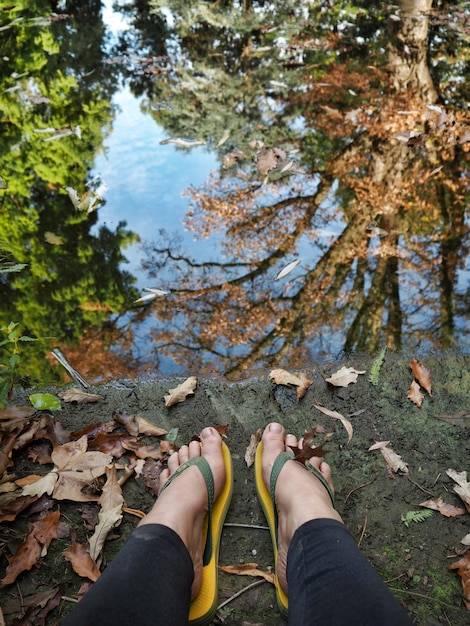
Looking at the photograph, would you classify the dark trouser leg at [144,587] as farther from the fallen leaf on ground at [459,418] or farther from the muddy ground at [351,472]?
the fallen leaf on ground at [459,418]

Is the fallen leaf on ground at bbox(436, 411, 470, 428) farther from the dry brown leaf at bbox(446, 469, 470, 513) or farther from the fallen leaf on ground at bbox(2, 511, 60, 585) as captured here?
the fallen leaf on ground at bbox(2, 511, 60, 585)

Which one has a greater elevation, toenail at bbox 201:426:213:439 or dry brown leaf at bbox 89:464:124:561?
toenail at bbox 201:426:213:439

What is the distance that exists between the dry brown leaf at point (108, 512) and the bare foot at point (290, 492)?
58 centimetres

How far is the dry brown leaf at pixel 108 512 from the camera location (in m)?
1.44

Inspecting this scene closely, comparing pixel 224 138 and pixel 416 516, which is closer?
pixel 416 516

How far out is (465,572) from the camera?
1.35 meters

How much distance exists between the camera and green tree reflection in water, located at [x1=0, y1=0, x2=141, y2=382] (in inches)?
90.0

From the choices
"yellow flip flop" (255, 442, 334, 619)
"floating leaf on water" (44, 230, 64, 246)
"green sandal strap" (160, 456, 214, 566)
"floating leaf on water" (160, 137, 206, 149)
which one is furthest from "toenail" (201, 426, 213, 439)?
"floating leaf on water" (160, 137, 206, 149)

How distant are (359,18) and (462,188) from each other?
4.60m

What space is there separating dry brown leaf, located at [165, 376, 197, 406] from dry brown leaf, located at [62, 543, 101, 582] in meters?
0.66

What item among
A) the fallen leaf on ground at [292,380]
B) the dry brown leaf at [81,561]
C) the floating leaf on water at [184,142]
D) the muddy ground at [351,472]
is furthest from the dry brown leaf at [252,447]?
the floating leaf on water at [184,142]

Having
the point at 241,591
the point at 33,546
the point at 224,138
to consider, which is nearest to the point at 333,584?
the point at 241,591

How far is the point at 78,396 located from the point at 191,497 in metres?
0.76

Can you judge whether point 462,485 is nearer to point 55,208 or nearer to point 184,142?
point 55,208
